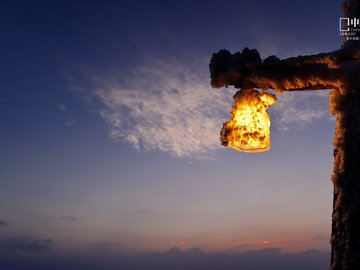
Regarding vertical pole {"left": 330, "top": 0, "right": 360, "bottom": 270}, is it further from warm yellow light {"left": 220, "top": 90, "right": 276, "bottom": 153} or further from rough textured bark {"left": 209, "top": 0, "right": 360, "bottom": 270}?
warm yellow light {"left": 220, "top": 90, "right": 276, "bottom": 153}

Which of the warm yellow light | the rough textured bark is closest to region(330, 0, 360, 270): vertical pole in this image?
the rough textured bark

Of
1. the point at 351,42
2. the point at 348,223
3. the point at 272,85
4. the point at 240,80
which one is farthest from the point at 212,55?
the point at 348,223

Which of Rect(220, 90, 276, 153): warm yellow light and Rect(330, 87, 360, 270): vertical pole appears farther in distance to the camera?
Rect(220, 90, 276, 153): warm yellow light

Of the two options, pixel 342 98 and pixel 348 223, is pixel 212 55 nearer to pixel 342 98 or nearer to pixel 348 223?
pixel 342 98

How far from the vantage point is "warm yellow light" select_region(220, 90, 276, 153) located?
14.5ft

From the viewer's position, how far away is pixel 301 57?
4355mm

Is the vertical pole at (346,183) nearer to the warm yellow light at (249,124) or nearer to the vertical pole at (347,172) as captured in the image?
the vertical pole at (347,172)

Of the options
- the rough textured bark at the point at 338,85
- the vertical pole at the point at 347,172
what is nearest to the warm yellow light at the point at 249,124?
the rough textured bark at the point at 338,85

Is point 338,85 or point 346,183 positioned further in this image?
point 338,85

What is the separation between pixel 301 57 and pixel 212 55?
Answer: 0.89 meters

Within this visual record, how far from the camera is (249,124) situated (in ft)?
14.6

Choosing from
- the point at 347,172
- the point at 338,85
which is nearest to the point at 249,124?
the point at 338,85

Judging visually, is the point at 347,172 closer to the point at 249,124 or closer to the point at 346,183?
the point at 346,183

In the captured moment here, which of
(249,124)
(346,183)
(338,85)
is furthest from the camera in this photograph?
(249,124)
